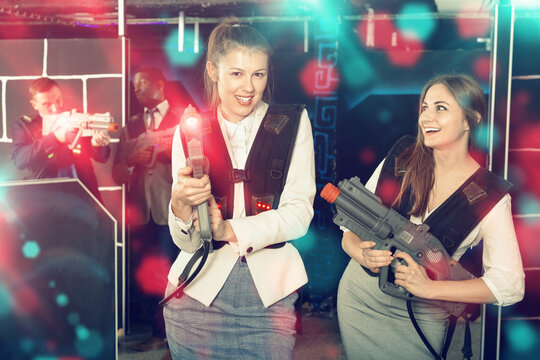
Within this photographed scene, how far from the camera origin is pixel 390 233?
1.90 m

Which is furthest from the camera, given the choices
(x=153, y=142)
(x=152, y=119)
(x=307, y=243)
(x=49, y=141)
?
(x=307, y=243)

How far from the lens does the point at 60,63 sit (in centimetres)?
443

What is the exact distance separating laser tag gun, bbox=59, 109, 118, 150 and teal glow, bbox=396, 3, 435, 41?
6.02 metres

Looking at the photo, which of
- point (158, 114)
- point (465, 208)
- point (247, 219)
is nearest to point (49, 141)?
point (158, 114)

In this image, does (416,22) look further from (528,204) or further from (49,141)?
(49,141)

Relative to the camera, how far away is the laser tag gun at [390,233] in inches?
73.0

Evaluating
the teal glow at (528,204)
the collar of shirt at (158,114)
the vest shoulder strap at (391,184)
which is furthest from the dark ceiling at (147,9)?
the vest shoulder strap at (391,184)

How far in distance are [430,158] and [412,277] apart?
0.43m

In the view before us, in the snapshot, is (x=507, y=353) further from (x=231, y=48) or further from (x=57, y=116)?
(x=57, y=116)

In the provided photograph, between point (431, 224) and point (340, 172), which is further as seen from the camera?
point (340, 172)

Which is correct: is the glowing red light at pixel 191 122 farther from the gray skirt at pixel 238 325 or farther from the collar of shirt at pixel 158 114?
the collar of shirt at pixel 158 114

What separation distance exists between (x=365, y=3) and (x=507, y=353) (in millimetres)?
6009

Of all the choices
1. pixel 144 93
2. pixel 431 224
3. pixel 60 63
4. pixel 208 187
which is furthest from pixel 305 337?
pixel 208 187

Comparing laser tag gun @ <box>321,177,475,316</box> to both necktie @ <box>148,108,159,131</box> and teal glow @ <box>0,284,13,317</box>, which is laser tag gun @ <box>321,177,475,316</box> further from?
necktie @ <box>148,108,159,131</box>
